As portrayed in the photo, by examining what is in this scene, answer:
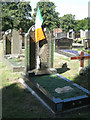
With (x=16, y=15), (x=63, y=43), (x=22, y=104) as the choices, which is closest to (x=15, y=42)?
(x=63, y=43)

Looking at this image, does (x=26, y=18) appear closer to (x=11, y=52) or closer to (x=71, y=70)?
(x=11, y=52)

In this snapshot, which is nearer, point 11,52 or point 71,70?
point 71,70

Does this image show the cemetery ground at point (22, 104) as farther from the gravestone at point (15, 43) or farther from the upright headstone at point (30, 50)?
the gravestone at point (15, 43)

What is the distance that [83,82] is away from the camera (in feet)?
25.1

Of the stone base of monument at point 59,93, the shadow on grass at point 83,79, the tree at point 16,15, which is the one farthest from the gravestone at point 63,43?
the tree at point 16,15

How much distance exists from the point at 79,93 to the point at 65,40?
1371 cm

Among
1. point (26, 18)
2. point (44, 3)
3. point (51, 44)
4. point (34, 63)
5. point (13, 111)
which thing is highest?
point (44, 3)

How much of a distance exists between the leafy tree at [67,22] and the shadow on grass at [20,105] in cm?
5073

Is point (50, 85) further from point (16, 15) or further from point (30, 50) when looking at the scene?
point (16, 15)

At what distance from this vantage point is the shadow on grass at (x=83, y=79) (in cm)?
738

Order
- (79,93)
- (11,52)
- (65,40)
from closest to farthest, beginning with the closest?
(79,93) < (11,52) < (65,40)

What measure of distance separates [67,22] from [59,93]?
53792 millimetres

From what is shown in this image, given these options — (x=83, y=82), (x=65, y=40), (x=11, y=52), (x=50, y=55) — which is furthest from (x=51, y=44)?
(x=65, y=40)

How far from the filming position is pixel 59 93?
5.77 metres
